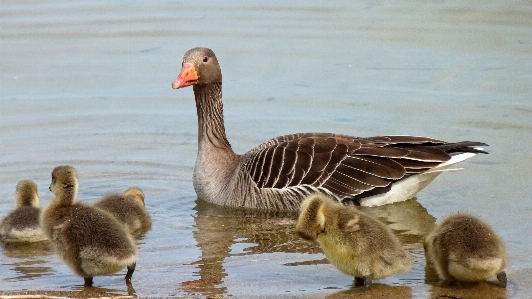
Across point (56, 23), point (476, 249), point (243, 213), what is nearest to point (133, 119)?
point (243, 213)

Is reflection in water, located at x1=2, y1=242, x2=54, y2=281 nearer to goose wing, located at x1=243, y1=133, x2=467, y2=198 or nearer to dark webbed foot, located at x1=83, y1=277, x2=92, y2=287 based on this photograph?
dark webbed foot, located at x1=83, y1=277, x2=92, y2=287

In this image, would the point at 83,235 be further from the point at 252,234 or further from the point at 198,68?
the point at 198,68

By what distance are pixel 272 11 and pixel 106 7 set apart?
360cm

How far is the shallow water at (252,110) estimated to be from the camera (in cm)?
953

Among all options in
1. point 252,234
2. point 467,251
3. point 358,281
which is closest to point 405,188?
point 252,234

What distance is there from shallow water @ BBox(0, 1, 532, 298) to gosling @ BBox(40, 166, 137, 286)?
0.98 feet

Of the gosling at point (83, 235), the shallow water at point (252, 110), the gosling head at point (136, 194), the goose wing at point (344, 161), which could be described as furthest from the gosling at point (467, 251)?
the gosling head at point (136, 194)

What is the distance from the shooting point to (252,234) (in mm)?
11180

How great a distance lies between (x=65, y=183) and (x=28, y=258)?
5.70 ft

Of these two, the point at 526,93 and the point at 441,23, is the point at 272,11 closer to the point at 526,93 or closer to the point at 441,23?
the point at 441,23

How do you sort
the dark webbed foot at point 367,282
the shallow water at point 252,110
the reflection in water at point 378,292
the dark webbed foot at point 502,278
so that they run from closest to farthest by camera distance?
the reflection in water at point 378,292 < the dark webbed foot at point 367,282 < the dark webbed foot at point 502,278 < the shallow water at point 252,110

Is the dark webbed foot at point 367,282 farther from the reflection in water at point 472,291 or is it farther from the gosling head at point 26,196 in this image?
the gosling head at point 26,196

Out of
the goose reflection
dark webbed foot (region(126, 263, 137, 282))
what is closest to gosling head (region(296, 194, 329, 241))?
the goose reflection

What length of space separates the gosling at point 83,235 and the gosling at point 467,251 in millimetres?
2652
